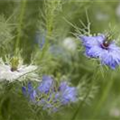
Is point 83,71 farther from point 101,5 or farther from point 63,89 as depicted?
point 63,89

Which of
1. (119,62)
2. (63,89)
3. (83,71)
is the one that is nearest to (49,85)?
(63,89)

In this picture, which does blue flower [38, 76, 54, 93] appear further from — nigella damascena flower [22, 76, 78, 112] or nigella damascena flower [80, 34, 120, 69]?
nigella damascena flower [80, 34, 120, 69]

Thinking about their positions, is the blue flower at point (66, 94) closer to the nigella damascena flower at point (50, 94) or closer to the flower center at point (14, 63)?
the nigella damascena flower at point (50, 94)

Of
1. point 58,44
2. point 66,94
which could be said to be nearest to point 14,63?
point 66,94

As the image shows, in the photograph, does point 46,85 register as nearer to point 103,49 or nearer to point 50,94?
point 50,94

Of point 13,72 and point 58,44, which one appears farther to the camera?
point 58,44

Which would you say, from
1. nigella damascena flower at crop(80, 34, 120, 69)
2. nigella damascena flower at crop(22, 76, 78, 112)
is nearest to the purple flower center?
nigella damascena flower at crop(80, 34, 120, 69)
